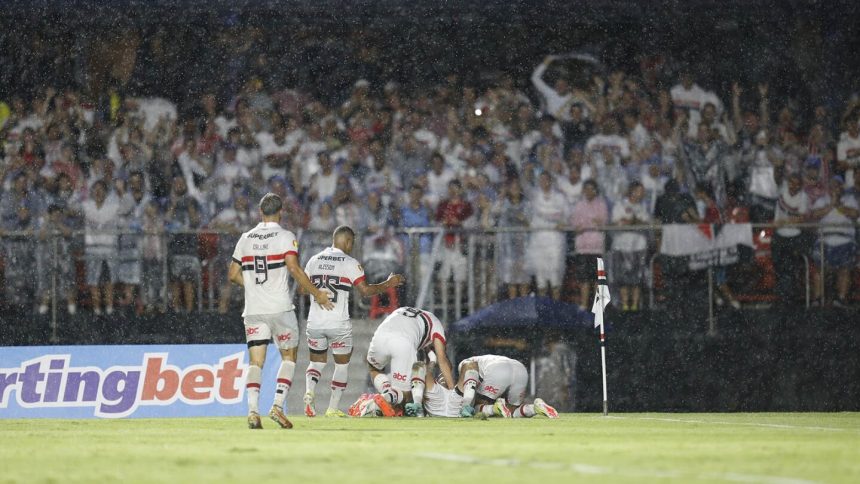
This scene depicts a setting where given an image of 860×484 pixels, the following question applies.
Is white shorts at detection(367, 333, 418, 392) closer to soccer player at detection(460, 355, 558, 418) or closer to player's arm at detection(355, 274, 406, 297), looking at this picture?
player's arm at detection(355, 274, 406, 297)

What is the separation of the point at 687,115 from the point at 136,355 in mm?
9386

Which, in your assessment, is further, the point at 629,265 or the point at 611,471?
the point at 629,265

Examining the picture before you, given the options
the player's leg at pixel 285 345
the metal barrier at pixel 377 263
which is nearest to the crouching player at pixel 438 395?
the metal barrier at pixel 377 263

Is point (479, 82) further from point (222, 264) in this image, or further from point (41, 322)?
point (41, 322)

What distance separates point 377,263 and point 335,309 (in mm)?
2473

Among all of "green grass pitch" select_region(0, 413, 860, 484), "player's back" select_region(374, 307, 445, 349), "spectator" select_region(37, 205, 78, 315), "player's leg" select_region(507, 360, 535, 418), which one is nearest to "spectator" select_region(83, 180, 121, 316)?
"spectator" select_region(37, 205, 78, 315)

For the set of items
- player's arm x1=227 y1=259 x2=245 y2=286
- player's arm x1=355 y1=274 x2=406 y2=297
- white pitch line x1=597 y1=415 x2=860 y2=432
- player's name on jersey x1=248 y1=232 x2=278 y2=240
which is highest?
player's name on jersey x1=248 y1=232 x2=278 y2=240

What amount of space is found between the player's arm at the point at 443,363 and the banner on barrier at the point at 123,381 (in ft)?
7.70

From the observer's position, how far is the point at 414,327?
1650 cm

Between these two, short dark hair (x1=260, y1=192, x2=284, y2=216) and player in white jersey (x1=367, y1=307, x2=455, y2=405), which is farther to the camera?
player in white jersey (x1=367, y1=307, x2=455, y2=405)

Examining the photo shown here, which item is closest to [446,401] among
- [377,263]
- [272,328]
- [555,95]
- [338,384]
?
[338,384]

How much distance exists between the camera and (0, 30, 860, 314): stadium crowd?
61.8ft

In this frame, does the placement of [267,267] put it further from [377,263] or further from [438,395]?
[377,263]

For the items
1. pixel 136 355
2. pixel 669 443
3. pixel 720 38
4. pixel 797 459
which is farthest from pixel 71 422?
pixel 720 38
